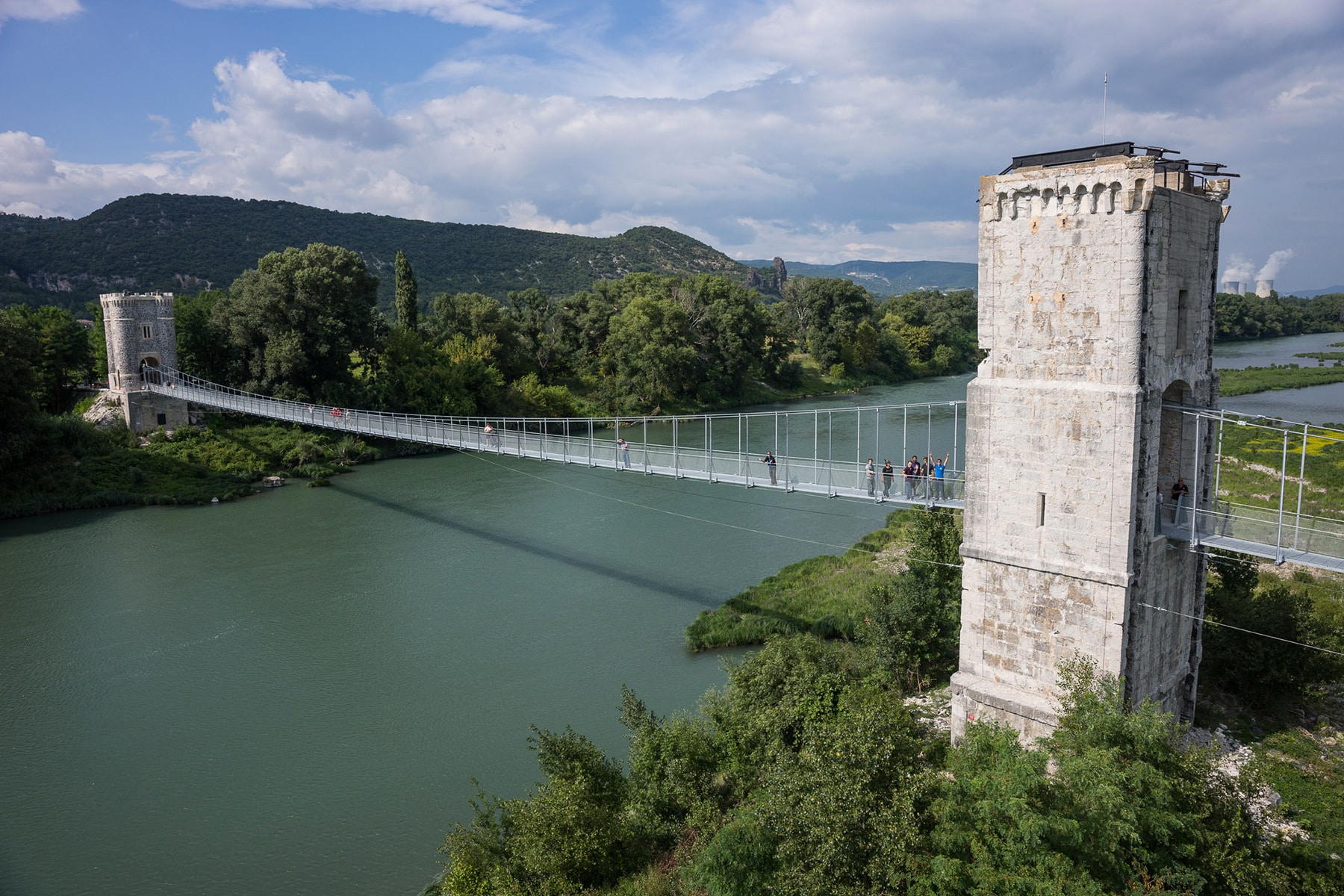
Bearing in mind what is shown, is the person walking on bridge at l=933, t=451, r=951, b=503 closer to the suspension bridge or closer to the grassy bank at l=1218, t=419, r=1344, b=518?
the suspension bridge

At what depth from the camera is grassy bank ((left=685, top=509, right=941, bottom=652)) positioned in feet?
41.4

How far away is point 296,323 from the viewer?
90.2ft

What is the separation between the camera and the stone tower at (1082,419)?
7.17 meters

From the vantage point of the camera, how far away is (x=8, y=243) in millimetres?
50031

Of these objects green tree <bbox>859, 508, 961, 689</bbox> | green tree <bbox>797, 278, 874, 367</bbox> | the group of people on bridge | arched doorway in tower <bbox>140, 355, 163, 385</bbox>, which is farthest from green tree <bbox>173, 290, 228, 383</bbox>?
green tree <bbox>797, 278, 874, 367</bbox>

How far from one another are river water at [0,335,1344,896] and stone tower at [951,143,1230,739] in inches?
177

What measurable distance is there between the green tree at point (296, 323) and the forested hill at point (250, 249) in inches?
961

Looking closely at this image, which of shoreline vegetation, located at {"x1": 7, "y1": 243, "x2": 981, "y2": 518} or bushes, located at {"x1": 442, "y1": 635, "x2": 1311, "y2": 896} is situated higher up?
shoreline vegetation, located at {"x1": 7, "y1": 243, "x2": 981, "y2": 518}

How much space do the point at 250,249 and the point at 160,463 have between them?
41.2 meters

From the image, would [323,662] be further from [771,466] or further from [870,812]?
[870,812]

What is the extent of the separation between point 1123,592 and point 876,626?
3974 millimetres

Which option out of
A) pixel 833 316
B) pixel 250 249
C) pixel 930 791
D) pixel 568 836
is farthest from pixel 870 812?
pixel 250 249

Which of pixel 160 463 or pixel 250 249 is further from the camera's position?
pixel 250 249

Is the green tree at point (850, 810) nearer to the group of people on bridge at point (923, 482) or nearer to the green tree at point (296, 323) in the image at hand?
the group of people on bridge at point (923, 482)
